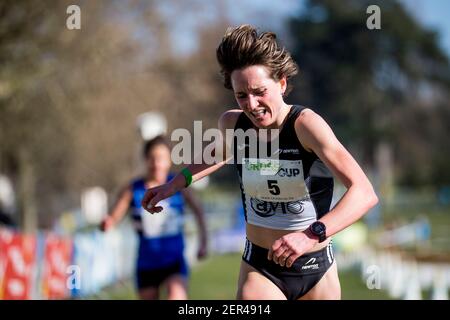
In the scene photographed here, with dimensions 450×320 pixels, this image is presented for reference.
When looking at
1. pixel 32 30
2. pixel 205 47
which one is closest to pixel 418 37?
pixel 205 47

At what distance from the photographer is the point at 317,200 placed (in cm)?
475

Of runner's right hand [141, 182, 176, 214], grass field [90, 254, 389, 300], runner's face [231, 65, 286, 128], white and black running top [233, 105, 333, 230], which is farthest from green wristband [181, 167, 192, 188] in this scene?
grass field [90, 254, 389, 300]

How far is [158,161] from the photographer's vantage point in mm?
7801

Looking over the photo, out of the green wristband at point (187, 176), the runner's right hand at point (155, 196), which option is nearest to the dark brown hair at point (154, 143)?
the green wristband at point (187, 176)

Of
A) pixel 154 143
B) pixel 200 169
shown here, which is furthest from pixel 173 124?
pixel 200 169

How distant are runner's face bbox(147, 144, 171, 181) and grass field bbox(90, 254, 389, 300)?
15.9 feet

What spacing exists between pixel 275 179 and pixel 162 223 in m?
3.28

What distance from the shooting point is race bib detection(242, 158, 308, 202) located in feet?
15.2

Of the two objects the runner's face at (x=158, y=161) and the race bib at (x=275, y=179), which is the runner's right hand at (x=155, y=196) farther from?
the runner's face at (x=158, y=161)

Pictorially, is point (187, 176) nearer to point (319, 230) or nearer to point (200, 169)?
point (200, 169)

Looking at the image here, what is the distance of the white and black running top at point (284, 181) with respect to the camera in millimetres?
4598

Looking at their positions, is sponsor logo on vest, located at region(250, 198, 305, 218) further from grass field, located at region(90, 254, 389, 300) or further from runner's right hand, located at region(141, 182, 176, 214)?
grass field, located at region(90, 254, 389, 300)
